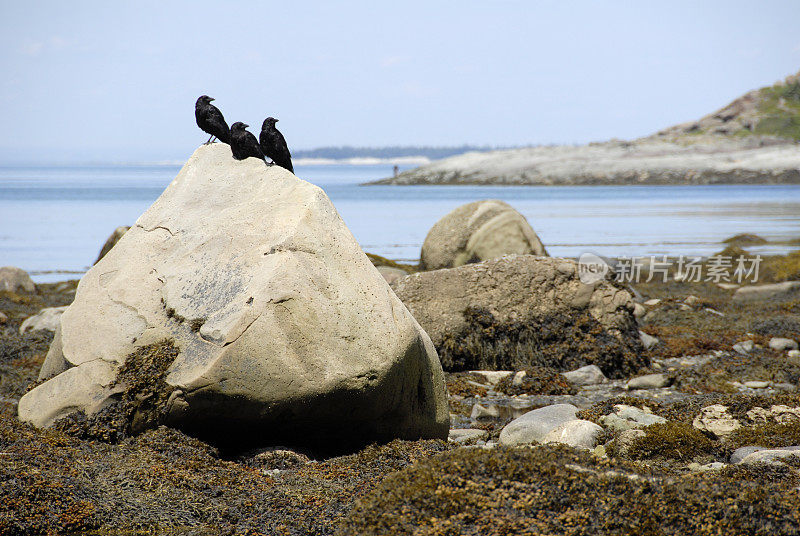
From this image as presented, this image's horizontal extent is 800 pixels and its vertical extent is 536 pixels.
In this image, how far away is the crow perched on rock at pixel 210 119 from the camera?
7961 millimetres

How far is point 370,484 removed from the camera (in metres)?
5.39

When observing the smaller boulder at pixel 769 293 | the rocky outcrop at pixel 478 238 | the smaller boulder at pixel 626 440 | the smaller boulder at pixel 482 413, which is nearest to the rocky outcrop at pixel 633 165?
the smaller boulder at pixel 769 293

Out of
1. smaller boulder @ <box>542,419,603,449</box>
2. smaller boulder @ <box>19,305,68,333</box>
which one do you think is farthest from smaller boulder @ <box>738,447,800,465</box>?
smaller boulder @ <box>19,305,68,333</box>

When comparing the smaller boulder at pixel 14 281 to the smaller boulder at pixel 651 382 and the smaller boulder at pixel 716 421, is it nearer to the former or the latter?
the smaller boulder at pixel 651 382

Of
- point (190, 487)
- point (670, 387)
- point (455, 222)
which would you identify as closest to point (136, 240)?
point (190, 487)

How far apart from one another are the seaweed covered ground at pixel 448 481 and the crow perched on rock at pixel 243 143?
9.71 ft

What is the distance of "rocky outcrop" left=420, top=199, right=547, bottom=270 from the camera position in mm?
16703

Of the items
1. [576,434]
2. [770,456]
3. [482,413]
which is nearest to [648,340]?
[482,413]

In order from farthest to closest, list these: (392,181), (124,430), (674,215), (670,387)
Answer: (392,181)
(674,215)
(670,387)
(124,430)

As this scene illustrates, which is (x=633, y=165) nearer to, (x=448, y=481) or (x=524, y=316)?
(x=524, y=316)

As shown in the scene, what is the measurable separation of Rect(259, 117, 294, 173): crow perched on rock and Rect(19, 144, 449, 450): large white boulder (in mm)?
231

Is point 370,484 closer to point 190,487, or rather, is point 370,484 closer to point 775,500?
point 190,487

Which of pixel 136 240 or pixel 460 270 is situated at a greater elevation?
pixel 136 240

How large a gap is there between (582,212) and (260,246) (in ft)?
143
